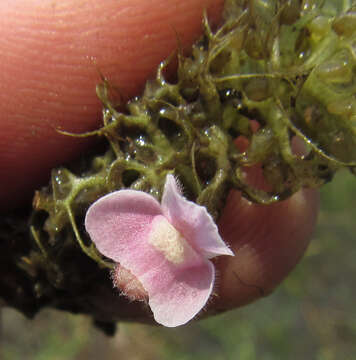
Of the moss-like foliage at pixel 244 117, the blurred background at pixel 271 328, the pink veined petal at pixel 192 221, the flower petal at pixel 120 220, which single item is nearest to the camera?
the pink veined petal at pixel 192 221

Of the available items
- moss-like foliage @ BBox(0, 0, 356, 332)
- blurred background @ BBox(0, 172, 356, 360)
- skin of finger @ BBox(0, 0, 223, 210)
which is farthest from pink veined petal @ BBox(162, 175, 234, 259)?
blurred background @ BBox(0, 172, 356, 360)

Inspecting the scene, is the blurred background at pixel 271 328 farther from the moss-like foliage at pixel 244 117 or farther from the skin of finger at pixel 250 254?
the moss-like foliage at pixel 244 117

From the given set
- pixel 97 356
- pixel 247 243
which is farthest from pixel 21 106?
pixel 97 356

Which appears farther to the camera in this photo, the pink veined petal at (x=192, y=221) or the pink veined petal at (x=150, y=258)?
the pink veined petal at (x=150, y=258)

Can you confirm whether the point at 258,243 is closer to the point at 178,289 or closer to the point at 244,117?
the point at 244,117

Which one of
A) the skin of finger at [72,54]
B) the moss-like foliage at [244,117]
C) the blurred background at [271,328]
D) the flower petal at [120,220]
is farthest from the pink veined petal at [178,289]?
the blurred background at [271,328]

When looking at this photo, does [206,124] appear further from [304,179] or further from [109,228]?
[109,228]

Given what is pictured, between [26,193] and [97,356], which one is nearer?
[26,193]
